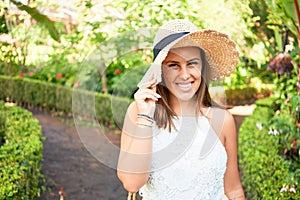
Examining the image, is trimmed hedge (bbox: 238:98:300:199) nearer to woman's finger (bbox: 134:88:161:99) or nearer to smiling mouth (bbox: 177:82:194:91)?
smiling mouth (bbox: 177:82:194:91)

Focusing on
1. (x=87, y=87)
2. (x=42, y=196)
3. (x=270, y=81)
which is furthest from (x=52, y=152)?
(x=270, y=81)

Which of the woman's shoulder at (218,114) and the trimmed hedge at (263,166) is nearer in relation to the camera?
the woman's shoulder at (218,114)

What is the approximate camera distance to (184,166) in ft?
5.84

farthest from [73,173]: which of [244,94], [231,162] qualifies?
[244,94]

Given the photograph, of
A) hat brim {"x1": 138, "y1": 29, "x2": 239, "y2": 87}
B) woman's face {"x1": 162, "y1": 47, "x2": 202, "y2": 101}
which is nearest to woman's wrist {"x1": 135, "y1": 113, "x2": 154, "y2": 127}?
hat brim {"x1": 138, "y1": 29, "x2": 239, "y2": 87}

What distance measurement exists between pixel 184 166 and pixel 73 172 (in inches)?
183

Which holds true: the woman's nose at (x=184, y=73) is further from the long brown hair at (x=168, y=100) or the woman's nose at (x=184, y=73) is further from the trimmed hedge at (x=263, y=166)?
the trimmed hedge at (x=263, y=166)

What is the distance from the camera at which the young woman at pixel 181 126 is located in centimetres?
161

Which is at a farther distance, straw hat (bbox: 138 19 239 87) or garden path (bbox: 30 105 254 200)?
garden path (bbox: 30 105 254 200)

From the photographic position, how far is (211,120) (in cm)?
194

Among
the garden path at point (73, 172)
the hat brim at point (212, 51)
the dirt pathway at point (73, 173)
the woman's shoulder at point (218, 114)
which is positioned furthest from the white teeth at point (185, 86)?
the dirt pathway at point (73, 173)

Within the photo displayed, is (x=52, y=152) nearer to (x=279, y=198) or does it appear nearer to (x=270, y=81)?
(x=279, y=198)

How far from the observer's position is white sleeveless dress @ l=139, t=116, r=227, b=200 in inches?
68.9

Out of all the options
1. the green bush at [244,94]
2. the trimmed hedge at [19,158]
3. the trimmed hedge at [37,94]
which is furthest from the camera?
the green bush at [244,94]
